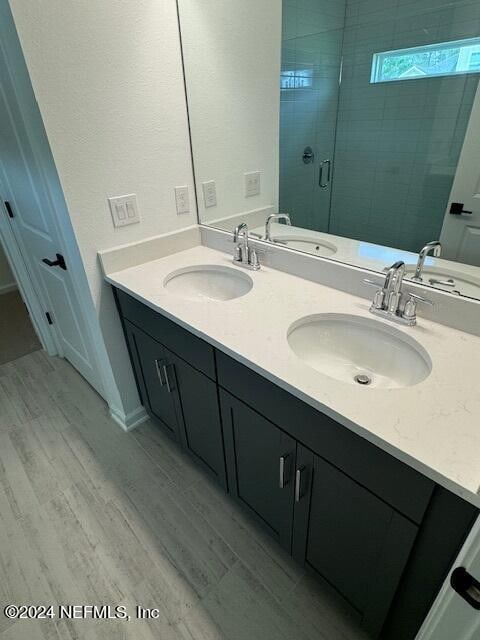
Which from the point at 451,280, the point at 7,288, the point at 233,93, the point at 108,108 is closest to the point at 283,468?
the point at 451,280

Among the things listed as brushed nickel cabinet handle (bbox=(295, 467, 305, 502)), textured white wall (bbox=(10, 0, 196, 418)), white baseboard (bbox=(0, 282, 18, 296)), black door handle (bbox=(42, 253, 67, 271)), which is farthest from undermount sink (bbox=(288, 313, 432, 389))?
white baseboard (bbox=(0, 282, 18, 296))

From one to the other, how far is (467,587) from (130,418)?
1.63m

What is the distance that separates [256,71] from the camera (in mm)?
1475

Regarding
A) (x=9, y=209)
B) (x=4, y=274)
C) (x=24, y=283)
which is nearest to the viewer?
(x=9, y=209)

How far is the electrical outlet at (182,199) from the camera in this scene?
163 cm

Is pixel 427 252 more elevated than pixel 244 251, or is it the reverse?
pixel 427 252

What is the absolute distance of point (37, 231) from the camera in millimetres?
1727

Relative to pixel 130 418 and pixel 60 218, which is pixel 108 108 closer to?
pixel 60 218

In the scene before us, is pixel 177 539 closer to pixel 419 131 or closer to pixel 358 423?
pixel 358 423

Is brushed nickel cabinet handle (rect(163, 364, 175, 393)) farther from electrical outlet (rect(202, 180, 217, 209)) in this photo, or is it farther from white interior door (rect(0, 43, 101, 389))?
electrical outlet (rect(202, 180, 217, 209))

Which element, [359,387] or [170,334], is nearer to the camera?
[359,387]

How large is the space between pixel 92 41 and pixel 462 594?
1.72 m

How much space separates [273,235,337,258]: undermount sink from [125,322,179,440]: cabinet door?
666 mm

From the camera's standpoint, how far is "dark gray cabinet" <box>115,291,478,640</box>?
0.72 m
